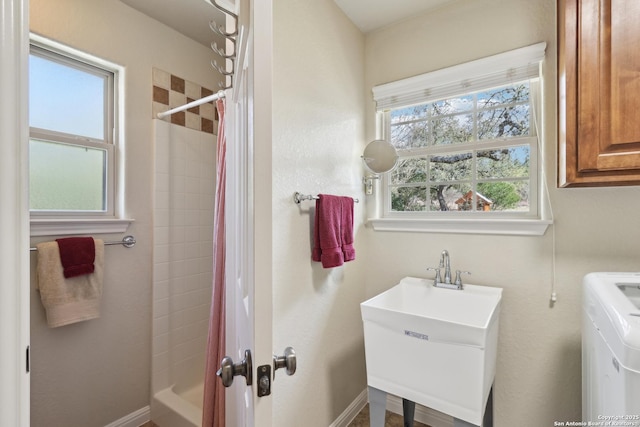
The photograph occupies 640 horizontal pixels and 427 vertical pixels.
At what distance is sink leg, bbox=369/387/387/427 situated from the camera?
50.3 inches

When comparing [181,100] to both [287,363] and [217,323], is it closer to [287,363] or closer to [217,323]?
[217,323]

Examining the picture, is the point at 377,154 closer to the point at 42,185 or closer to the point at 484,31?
the point at 484,31

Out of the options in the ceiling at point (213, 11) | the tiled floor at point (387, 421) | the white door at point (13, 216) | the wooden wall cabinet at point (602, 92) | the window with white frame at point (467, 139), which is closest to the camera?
the white door at point (13, 216)

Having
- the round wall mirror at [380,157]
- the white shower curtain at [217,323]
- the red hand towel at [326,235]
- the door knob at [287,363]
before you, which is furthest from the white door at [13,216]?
the round wall mirror at [380,157]

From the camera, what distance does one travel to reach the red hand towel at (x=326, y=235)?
4.57ft

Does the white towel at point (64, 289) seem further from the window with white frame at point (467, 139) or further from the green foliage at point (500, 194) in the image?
the green foliage at point (500, 194)

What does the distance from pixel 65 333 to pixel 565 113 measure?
2424 mm

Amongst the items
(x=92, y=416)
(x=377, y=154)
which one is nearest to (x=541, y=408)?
(x=377, y=154)

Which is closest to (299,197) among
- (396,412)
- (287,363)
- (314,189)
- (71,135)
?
(314,189)

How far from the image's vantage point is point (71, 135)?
1529 millimetres

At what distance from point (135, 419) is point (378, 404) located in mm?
1441

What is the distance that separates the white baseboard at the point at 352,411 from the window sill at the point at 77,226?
160cm

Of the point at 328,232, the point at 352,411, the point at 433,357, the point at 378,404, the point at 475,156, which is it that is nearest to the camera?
the point at 433,357

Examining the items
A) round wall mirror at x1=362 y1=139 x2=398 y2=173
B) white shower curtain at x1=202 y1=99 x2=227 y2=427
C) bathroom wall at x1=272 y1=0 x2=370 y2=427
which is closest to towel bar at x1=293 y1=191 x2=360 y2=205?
bathroom wall at x1=272 y1=0 x2=370 y2=427
